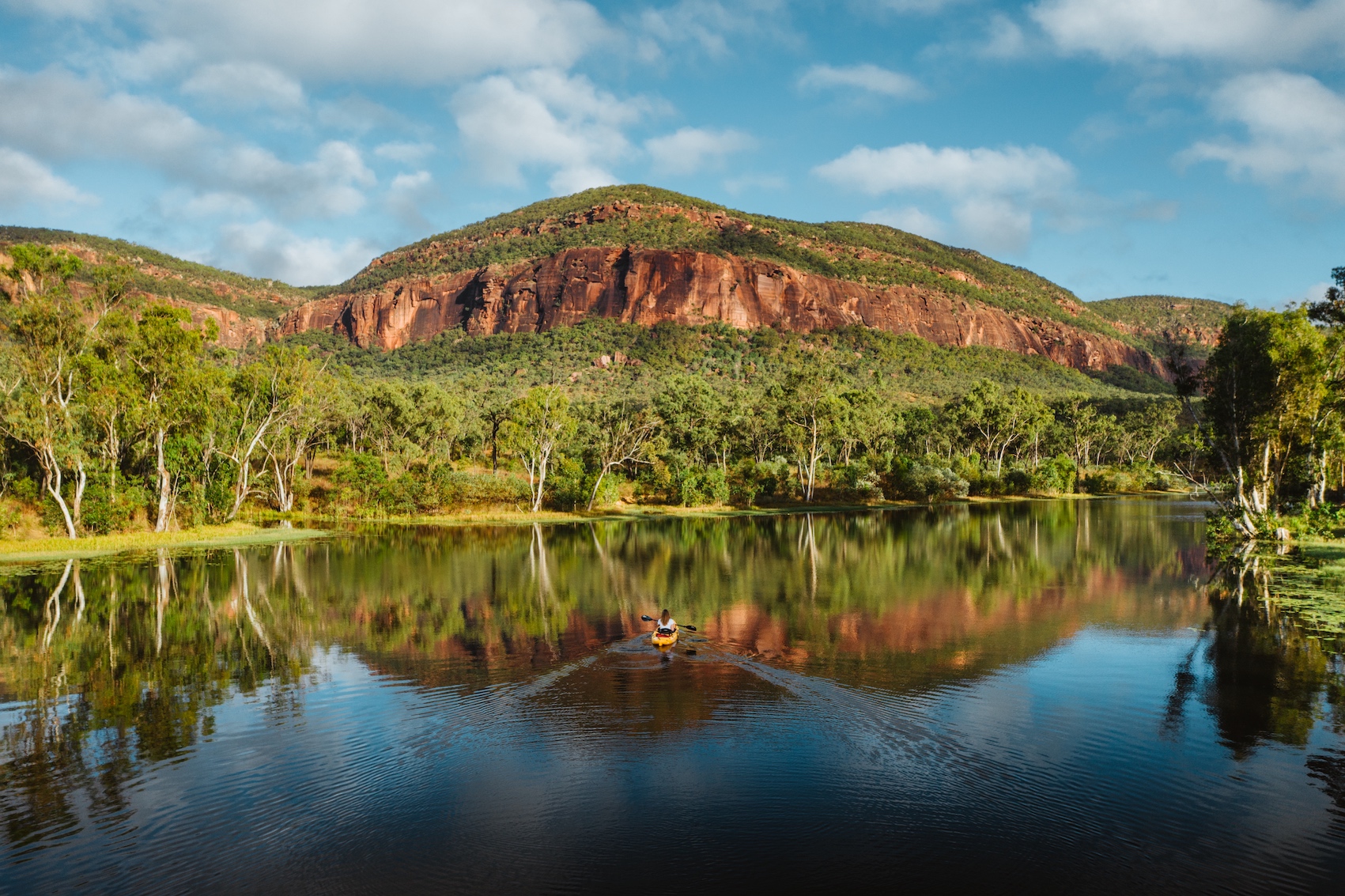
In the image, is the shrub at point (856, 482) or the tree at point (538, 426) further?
the shrub at point (856, 482)

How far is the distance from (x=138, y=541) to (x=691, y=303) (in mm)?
152871

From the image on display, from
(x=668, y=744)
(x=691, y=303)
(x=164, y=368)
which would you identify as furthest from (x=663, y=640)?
(x=691, y=303)

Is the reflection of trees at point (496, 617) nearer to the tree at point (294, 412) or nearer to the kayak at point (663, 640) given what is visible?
the kayak at point (663, 640)

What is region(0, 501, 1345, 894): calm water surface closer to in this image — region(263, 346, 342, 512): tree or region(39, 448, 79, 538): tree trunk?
region(39, 448, 79, 538): tree trunk

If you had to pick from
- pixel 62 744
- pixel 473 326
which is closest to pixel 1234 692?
pixel 62 744

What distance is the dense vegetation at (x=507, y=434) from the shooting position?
108 ft

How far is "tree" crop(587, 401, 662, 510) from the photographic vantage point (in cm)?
5894

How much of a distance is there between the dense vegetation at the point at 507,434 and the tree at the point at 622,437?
13.0 inches

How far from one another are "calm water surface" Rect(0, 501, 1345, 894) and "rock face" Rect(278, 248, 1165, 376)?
164704 millimetres

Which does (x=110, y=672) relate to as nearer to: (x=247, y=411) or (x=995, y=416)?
(x=247, y=411)

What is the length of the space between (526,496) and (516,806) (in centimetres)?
4968

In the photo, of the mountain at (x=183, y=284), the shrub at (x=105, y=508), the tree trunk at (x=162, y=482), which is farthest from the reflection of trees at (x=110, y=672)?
the mountain at (x=183, y=284)

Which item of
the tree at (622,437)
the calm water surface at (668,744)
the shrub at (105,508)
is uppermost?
the tree at (622,437)

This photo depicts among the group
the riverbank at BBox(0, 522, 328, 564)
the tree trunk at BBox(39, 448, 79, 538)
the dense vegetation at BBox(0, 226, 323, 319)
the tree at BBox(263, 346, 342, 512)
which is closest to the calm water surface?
the riverbank at BBox(0, 522, 328, 564)
